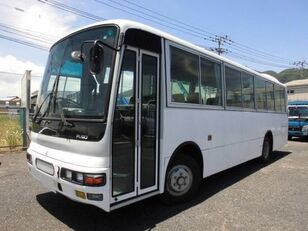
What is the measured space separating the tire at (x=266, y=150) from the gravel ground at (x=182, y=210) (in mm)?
2359

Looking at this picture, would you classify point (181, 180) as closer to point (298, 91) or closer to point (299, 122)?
point (299, 122)

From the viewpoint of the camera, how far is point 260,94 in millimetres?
9852

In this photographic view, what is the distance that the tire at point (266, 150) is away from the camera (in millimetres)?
10302

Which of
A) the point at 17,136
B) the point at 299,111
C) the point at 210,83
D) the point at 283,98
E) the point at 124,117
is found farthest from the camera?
the point at 299,111

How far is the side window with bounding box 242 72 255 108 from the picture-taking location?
8.52m

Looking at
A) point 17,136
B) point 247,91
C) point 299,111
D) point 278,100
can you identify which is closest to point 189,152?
point 247,91

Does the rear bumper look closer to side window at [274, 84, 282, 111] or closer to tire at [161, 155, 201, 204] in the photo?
tire at [161, 155, 201, 204]

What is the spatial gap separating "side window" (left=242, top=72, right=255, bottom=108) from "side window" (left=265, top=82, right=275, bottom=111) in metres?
1.68

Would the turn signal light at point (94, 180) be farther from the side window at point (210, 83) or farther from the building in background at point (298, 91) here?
the building in background at point (298, 91)

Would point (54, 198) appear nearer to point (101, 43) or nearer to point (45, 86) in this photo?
point (45, 86)

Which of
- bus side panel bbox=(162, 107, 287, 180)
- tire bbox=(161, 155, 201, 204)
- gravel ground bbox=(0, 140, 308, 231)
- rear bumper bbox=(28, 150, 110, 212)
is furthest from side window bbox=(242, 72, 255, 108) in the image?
rear bumper bbox=(28, 150, 110, 212)

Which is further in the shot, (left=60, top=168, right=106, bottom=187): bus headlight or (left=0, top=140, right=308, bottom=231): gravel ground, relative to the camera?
(left=0, top=140, right=308, bottom=231): gravel ground

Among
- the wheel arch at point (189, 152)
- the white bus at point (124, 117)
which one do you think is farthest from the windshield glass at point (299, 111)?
the wheel arch at point (189, 152)

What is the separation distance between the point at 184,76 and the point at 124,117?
1732mm
